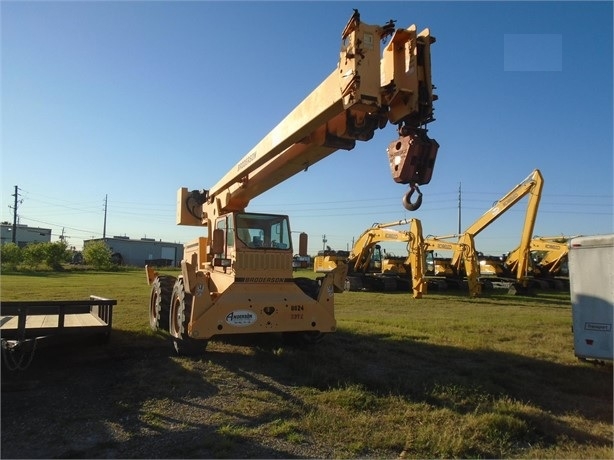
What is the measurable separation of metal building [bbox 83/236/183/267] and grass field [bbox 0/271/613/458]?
73858mm

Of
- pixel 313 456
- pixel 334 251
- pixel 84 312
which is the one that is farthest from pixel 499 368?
pixel 334 251

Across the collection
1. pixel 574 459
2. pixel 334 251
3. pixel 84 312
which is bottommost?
pixel 574 459

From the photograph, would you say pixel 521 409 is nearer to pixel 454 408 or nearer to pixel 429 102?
pixel 454 408

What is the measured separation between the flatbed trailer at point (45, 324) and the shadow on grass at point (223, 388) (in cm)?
43

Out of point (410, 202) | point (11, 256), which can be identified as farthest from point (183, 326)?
point (11, 256)

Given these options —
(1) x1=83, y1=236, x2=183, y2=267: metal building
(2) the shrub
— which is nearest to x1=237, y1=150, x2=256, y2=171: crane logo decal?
(2) the shrub

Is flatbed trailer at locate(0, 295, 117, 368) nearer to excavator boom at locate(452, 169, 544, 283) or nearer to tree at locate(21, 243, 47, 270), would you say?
excavator boom at locate(452, 169, 544, 283)

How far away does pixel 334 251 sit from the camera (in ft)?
108

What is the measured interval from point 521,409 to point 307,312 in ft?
12.6

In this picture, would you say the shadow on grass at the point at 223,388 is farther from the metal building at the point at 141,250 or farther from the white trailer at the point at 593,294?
the metal building at the point at 141,250

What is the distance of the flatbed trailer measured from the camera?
7480 millimetres

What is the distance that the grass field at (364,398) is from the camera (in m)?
5.10

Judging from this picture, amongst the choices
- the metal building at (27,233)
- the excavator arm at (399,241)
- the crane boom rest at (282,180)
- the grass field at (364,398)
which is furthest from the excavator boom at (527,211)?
the metal building at (27,233)

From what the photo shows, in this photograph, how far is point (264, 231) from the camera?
31.5 ft
